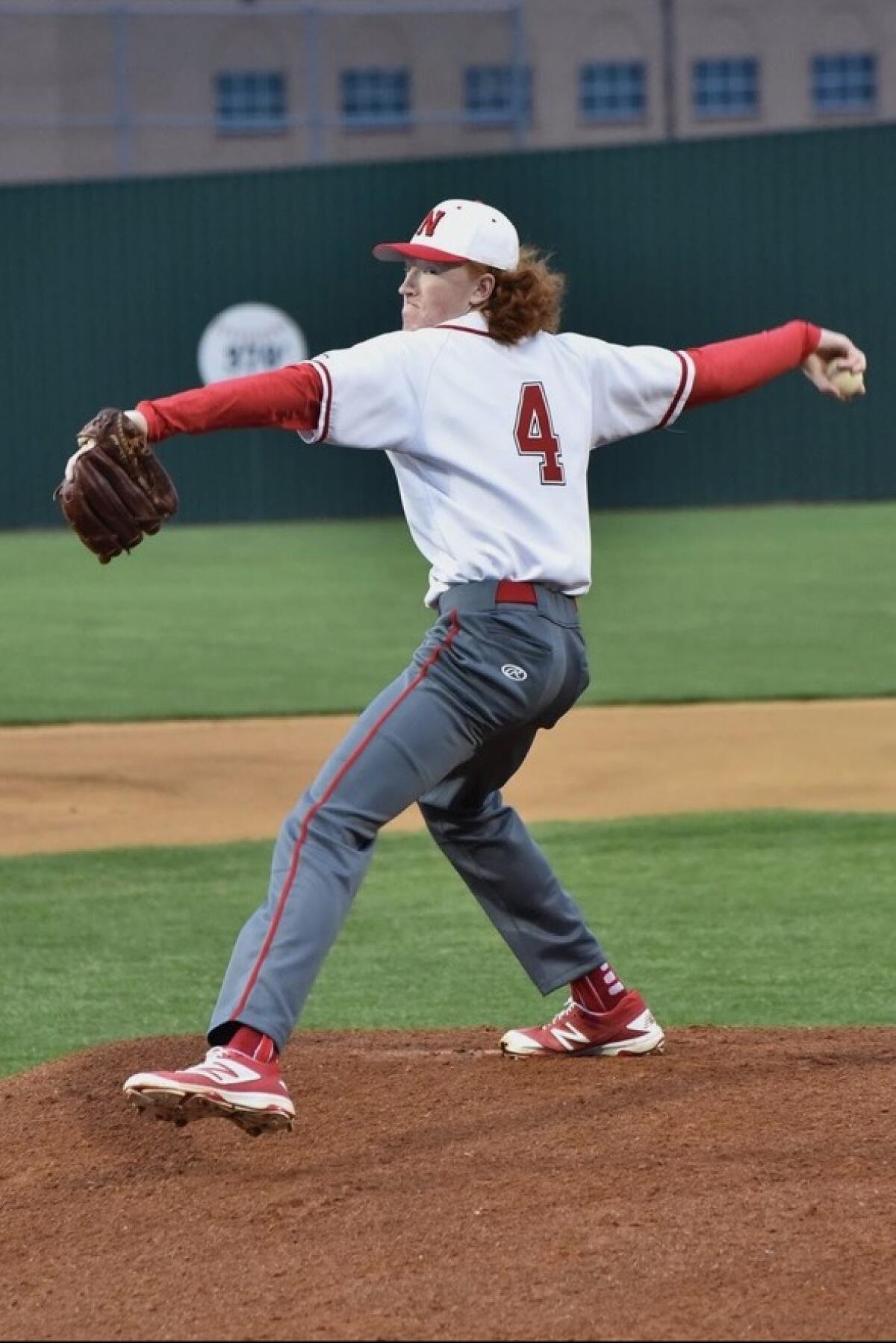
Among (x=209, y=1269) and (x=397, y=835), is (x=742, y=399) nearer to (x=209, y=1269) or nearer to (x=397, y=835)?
(x=397, y=835)

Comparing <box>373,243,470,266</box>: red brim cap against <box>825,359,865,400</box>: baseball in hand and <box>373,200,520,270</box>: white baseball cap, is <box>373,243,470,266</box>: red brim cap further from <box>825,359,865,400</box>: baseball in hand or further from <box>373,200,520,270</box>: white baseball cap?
<box>825,359,865,400</box>: baseball in hand

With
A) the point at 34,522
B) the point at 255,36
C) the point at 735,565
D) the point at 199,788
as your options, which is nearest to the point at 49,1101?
the point at 199,788

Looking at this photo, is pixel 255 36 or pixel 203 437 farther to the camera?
pixel 255 36

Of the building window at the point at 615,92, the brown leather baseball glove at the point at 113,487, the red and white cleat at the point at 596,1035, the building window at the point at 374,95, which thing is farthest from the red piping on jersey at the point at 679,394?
the building window at the point at 615,92

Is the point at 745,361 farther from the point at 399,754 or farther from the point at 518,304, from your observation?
the point at 399,754

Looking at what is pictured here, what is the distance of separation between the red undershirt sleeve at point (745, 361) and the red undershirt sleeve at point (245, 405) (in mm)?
869

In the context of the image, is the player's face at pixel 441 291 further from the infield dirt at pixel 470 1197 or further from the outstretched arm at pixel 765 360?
the infield dirt at pixel 470 1197

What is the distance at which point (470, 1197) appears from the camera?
3.55 metres

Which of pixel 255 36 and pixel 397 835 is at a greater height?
pixel 255 36

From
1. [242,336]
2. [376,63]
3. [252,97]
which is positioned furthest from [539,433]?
[252,97]

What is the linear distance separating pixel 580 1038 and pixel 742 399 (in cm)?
1578

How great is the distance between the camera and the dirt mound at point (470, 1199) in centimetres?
304

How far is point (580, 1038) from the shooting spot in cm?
451

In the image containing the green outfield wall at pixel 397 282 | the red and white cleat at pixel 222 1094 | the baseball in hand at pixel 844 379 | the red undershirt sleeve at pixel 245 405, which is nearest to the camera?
the red and white cleat at pixel 222 1094
